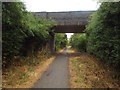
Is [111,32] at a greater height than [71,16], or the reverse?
[71,16]

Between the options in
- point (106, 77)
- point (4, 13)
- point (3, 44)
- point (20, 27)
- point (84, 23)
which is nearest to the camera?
point (4, 13)

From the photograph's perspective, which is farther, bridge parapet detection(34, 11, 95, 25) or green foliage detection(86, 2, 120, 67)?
bridge parapet detection(34, 11, 95, 25)

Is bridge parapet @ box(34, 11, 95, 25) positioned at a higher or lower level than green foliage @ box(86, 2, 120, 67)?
higher

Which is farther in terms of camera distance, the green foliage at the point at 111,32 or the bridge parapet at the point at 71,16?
the bridge parapet at the point at 71,16

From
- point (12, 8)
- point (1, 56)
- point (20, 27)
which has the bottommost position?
point (1, 56)

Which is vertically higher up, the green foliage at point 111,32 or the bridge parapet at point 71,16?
the bridge parapet at point 71,16

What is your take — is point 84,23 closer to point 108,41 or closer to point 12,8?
point 108,41

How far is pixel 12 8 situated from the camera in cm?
760

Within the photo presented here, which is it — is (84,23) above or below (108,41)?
above

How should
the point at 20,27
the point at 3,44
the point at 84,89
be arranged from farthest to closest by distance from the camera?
the point at 20,27, the point at 3,44, the point at 84,89

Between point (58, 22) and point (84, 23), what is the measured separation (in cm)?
322

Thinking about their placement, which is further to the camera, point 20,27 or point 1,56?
point 20,27

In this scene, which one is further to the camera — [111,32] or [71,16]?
[71,16]

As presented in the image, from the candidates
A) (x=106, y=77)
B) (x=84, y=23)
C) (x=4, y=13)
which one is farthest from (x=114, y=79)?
(x=84, y=23)
